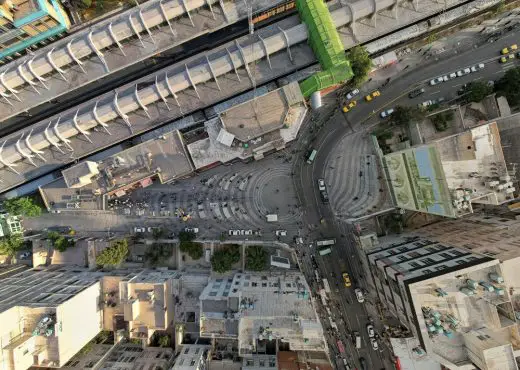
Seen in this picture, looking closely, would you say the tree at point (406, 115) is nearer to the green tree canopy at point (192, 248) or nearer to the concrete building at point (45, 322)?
the green tree canopy at point (192, 248)

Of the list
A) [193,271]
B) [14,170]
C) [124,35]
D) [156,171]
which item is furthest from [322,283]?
[14,170]

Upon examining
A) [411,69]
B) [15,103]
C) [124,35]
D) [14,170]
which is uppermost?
[124,35]

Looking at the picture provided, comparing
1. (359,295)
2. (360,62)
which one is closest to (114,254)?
(359,295)

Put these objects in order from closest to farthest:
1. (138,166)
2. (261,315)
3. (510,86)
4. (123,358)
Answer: (261,315)
(510,86)
(123,358)
(138,166)

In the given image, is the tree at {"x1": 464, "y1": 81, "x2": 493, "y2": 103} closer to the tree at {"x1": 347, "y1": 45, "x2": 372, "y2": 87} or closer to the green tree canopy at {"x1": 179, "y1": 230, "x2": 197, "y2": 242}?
the tree at {"x1": 347, "y1": 45, "x2": 372, "y2": 87}

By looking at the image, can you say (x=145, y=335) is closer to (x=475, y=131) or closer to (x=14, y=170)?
(x=14, y=170)

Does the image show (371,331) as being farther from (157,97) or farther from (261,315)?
(157,97)

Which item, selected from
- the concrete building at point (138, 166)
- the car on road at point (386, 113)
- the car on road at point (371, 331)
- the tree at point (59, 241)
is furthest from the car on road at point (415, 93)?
the tree at point (59, 241)
